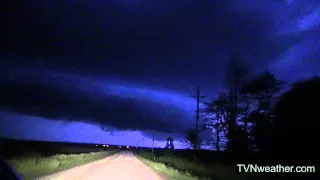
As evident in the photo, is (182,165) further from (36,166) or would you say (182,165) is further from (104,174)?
(104,174)

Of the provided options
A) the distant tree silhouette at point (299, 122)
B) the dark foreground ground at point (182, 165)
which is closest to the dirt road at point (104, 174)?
the dark foreground ground at point (182, 165)

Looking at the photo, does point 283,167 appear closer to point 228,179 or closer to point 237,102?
point 228,179

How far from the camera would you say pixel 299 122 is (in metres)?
34.8

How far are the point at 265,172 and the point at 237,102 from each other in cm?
4714

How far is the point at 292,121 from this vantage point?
119 feet

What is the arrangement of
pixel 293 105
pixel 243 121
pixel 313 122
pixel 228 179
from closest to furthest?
pixel 228 179, pixel 313 122, pixel 293 105, pixel 243 121

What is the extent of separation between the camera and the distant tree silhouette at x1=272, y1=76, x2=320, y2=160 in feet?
104

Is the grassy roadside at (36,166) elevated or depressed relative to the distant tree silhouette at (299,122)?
depressed

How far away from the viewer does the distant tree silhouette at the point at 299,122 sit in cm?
3166

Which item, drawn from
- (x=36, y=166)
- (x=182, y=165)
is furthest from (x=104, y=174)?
(x=182, y=165)

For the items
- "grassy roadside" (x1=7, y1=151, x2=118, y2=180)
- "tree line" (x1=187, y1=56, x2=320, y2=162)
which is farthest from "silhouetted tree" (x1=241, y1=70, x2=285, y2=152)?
"grassy roadside" (x1=7, y1=151, x2=118, y2=180)

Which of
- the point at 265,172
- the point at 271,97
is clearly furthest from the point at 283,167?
the point at 271,97

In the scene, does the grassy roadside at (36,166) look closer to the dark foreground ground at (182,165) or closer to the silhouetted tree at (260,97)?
the dark foreground ground at (182,165)

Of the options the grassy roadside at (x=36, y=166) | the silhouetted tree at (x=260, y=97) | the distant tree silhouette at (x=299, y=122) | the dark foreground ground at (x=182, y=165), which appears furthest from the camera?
the silhouetted tree at (x=260, y=97)
